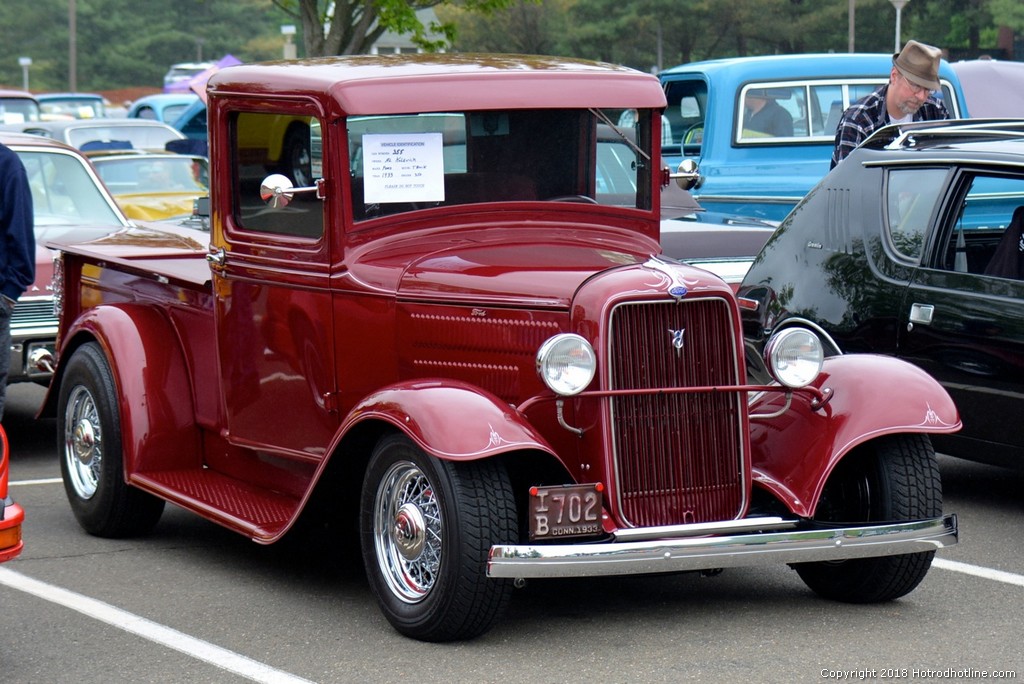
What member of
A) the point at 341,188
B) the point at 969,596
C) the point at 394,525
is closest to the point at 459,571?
the point at 394,525

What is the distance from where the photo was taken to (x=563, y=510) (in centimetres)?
470

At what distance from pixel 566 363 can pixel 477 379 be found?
0.54m

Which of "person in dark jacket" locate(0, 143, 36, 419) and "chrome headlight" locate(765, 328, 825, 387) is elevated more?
"person in dark jacket" locate(0, 143, 36, 419)

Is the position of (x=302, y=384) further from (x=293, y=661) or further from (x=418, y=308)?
(x=293, y=661)

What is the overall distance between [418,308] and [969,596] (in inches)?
88.7

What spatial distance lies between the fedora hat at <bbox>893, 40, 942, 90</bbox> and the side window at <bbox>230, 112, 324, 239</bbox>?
378cm

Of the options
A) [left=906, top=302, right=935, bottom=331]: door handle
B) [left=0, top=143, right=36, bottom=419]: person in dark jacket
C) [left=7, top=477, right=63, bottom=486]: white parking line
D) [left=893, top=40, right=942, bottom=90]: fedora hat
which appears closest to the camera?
[left=0, top=143, right=36, bottom=419]: person in dark jacket

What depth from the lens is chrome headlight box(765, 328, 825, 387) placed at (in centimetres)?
514

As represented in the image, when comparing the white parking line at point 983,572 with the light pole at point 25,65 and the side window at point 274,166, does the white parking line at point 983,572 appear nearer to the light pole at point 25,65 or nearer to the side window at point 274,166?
the side window at point 274,166

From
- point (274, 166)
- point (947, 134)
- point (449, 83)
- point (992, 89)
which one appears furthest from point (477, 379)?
point (992, 89)

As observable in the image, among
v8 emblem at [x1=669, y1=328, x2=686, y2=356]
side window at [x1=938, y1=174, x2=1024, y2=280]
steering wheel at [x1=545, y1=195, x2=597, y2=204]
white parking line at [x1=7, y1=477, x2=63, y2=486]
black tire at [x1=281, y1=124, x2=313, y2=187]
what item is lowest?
white parking line at [x1=7, y1=477, x2=63, y2=486]

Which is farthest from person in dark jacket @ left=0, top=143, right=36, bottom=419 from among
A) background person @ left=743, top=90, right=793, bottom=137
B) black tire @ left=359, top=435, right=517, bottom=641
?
background person @ left=743, top=90, right=793, bottom=137

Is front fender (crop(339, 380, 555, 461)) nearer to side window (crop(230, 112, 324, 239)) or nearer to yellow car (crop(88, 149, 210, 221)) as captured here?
side window (crop(230, 112, 324, 239))

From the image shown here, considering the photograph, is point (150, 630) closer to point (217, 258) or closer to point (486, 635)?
point (486, 635)
